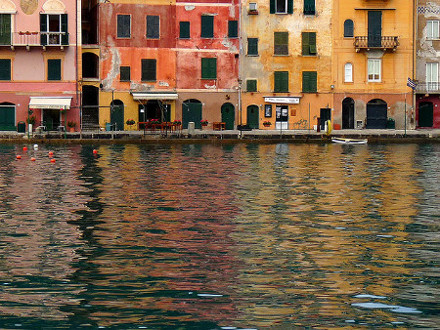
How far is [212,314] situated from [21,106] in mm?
56694

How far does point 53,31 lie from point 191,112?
39.1ft

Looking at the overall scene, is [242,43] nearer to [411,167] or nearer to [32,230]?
[411,167]

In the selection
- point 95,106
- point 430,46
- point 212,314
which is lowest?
point 212,314

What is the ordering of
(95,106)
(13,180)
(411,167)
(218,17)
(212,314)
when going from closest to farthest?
(212,314)
(13,180)
(411,167)
(95,106)
(218,17)

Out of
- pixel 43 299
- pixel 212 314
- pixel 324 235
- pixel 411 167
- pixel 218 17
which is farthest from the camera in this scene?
pixel 218 17

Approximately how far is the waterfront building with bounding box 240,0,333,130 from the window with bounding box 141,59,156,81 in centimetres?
683

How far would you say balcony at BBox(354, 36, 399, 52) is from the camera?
240 feet

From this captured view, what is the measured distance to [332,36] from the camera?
7375 centimetres

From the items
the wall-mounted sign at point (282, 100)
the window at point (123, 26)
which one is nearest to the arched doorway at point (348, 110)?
the wall-mounted sign at point (282, 100)

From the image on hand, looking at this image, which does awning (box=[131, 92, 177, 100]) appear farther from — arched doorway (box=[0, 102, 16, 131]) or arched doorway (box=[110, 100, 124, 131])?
arched doorway (box=[0, 102, 16, 131])

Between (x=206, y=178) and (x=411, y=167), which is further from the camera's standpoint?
(x=411, y=167)

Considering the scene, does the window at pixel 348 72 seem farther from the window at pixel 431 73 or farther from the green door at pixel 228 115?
the green door at pixel 228 115

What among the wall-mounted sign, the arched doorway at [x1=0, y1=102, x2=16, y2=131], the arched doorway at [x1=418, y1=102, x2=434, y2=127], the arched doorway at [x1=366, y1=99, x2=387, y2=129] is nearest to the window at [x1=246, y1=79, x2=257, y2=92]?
the wall-mounted sign

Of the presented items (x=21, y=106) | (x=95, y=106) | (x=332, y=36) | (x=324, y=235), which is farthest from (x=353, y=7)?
(x=324, y=235)
